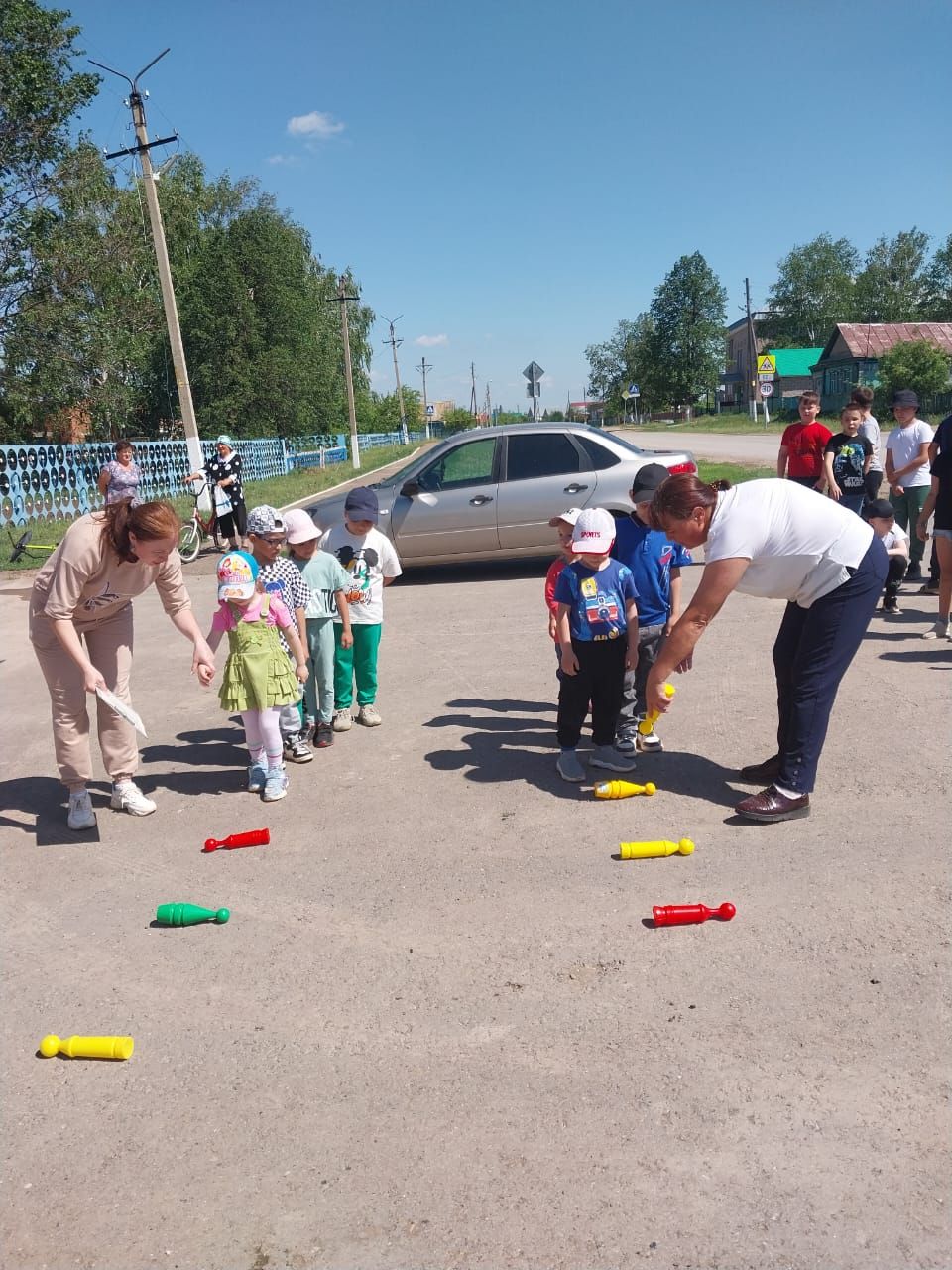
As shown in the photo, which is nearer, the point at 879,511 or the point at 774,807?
the point at 774,807

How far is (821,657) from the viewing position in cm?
418

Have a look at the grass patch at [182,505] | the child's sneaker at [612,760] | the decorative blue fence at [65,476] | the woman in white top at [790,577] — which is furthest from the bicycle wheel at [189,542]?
the woman in white top at [790,577]

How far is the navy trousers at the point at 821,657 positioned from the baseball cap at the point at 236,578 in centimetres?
287

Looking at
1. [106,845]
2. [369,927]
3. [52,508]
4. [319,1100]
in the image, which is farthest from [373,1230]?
[52,508]

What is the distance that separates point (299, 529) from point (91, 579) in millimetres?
1384

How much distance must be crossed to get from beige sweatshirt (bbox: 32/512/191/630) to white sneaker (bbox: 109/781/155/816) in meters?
0.94

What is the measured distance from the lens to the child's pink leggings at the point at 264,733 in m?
4.95

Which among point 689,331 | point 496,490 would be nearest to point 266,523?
point 496,490

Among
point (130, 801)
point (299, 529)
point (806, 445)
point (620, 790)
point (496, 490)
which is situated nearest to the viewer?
point (620, 790)

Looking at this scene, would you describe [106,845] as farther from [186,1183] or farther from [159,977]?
[186,1183]

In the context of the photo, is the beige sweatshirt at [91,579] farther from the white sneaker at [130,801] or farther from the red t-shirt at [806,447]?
the red t-shirt at [806,447]

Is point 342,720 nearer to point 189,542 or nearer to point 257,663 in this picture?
point 257,663

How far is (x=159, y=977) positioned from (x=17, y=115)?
2889 centimetres

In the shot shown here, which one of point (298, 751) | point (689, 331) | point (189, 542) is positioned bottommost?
point (298, 751)
